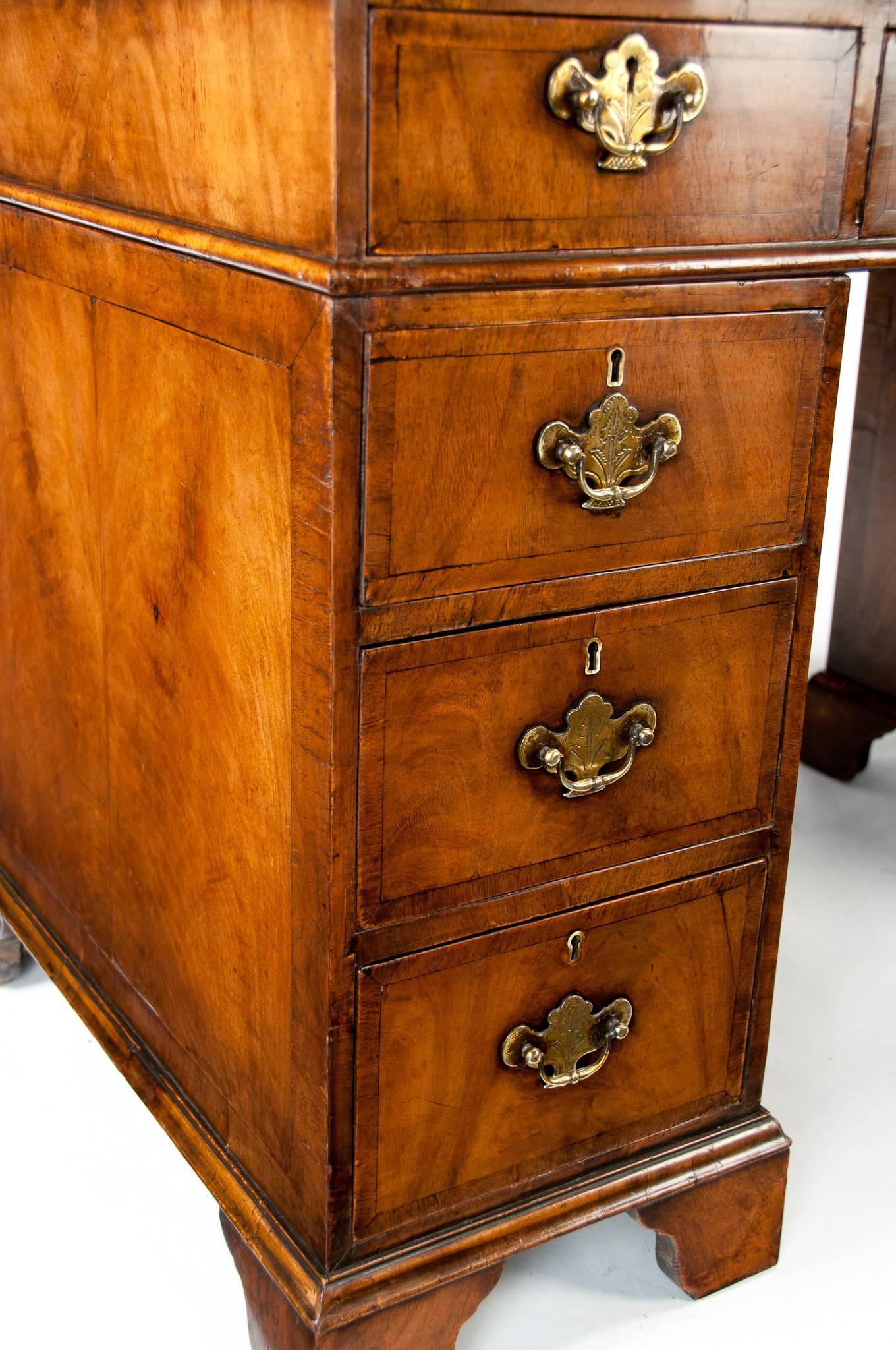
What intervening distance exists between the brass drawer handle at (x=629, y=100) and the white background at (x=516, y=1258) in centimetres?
94

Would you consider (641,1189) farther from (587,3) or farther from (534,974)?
Result: (587,3)

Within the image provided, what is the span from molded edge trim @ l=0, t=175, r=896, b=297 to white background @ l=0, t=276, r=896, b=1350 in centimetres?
85

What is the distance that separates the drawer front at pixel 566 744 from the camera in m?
1.05

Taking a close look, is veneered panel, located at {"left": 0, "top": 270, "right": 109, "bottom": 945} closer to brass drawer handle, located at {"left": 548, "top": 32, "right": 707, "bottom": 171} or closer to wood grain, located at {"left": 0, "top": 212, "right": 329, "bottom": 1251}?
wood grain, located at {"left": 0, "top": 212, "right": 329, "bottom": 1251}

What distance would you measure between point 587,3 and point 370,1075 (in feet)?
2.36

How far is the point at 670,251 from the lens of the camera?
3.40 ft

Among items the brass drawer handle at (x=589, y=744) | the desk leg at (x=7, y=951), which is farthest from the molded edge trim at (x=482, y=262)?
the desk leg at (x=7, y=951)

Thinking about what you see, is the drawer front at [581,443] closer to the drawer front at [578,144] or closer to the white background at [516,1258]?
the drawer front at [578,144]

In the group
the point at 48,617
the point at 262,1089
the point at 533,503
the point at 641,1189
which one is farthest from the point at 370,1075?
the point at 48,617

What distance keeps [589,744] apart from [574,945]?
6.7 inches

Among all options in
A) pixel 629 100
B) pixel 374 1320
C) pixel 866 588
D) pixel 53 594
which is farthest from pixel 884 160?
pixel 866 588

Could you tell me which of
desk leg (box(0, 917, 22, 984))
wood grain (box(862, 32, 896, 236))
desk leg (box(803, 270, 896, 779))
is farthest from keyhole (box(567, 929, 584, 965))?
desk leg (box(803, 270, 896, 779))

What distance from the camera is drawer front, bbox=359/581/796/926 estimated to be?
105 centimetres

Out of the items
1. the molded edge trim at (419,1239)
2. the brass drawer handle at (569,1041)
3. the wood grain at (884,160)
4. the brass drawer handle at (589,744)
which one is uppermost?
the wood grain at (884,160)
